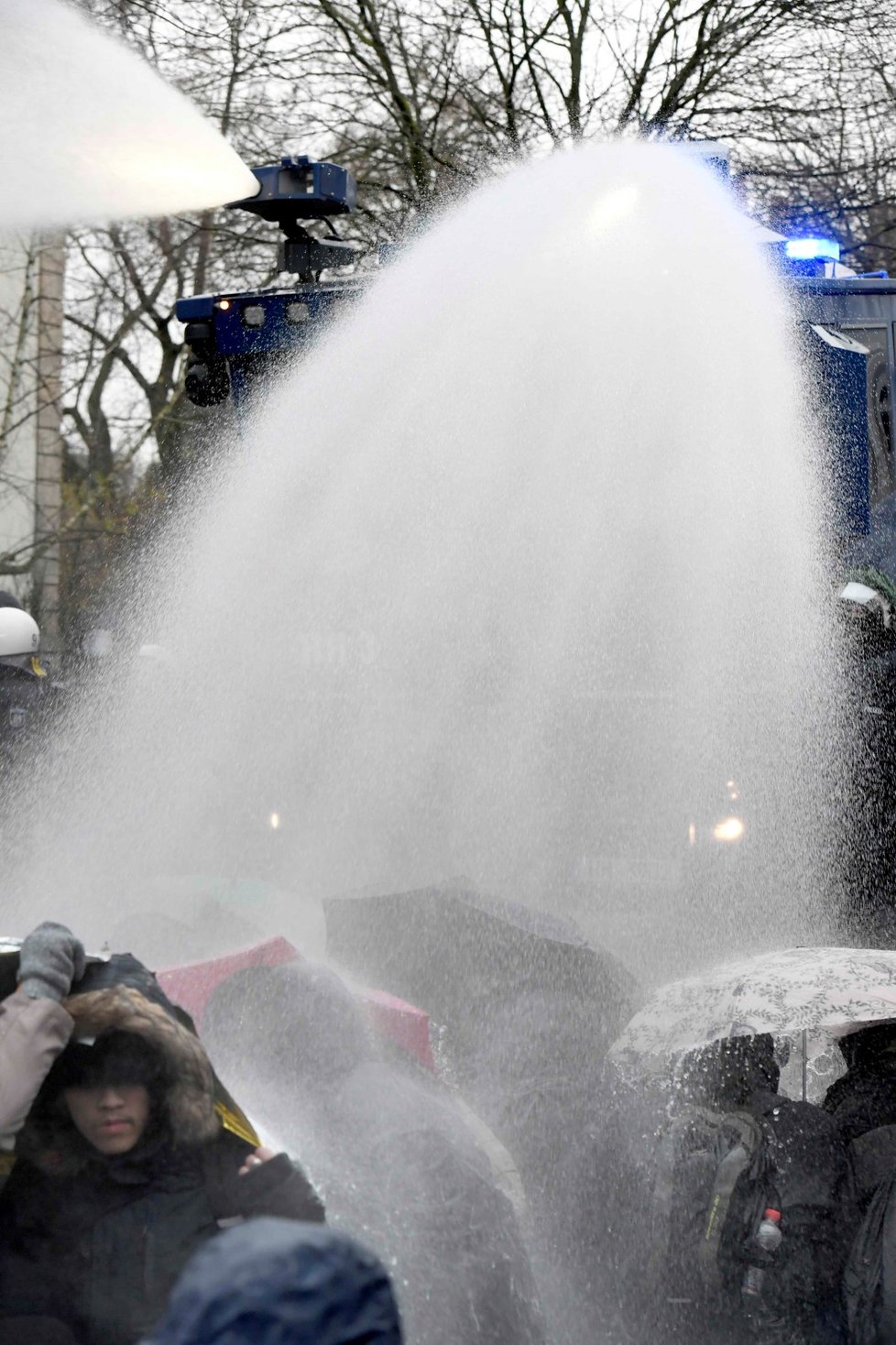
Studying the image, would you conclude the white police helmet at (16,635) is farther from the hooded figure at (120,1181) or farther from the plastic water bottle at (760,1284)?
the plastic water bottle at (760,1284)

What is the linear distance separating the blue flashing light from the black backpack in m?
4.00

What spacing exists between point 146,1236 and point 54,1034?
310mm

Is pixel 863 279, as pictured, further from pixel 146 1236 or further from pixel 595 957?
pixel 146 1236

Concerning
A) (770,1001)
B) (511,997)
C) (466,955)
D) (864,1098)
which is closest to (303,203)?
(466,955)

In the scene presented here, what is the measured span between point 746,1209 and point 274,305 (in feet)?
13.8

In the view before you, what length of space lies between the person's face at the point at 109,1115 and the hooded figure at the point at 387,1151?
28.7 inches

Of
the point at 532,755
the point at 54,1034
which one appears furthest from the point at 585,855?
the point at 54,1034

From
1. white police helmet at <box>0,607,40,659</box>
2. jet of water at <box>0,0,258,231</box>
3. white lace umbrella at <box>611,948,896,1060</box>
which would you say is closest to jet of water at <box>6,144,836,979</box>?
white police helmet at <box>0,607,40,659</box>

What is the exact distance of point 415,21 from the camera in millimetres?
13078

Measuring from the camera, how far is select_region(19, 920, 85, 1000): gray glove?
2.28 meters

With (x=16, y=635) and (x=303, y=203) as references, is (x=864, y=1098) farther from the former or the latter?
(x=303, y=203)

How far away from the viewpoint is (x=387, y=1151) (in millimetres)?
3068

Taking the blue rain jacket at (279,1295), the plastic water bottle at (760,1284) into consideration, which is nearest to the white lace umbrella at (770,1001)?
the plastic water bottle at (760,1284)

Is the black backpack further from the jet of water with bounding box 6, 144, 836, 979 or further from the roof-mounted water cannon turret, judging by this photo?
the roof-mounted water cannon turret
